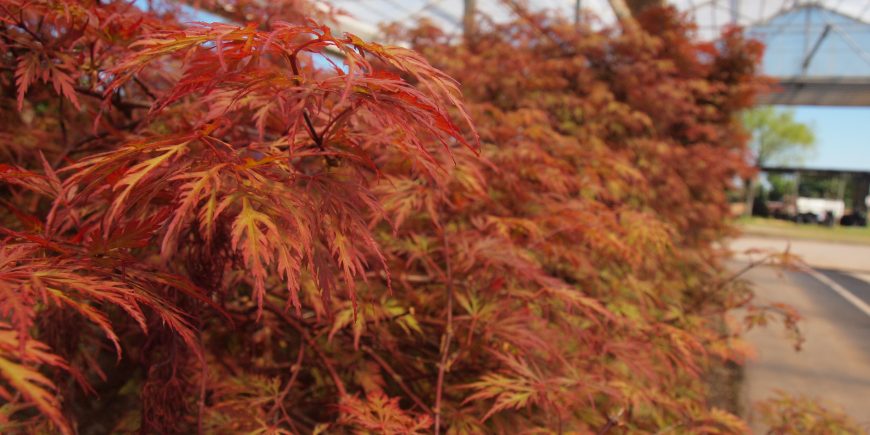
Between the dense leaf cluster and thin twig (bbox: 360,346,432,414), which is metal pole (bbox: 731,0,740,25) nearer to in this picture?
the dense leaf cluster

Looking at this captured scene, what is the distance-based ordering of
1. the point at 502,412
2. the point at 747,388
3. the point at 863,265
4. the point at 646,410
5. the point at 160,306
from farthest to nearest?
the point at 863,265, the point at 747,388, the point at 646,410, the point at 502,412, the point at 160,306

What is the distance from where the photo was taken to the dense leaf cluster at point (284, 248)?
2.59 feet

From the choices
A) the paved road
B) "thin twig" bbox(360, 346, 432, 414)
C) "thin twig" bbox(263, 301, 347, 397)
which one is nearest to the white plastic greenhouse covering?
the paved road

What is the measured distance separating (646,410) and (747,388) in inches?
102

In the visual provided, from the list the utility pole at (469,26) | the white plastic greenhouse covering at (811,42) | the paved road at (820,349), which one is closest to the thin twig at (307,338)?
the paved road at (820,349)

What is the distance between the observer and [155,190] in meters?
0.77

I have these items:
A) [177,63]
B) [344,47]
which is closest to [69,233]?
[177,63]

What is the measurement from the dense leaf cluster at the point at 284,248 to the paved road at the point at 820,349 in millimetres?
1958

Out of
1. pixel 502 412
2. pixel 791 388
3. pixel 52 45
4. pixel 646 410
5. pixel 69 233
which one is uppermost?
pixel 52 45

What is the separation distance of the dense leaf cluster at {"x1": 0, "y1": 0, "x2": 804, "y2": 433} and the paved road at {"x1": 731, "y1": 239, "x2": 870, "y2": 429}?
6.42 feet

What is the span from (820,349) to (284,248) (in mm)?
6291

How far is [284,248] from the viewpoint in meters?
0.76

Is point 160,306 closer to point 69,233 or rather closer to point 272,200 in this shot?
point 272,200

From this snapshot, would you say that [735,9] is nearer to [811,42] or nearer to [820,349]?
[811,42]
